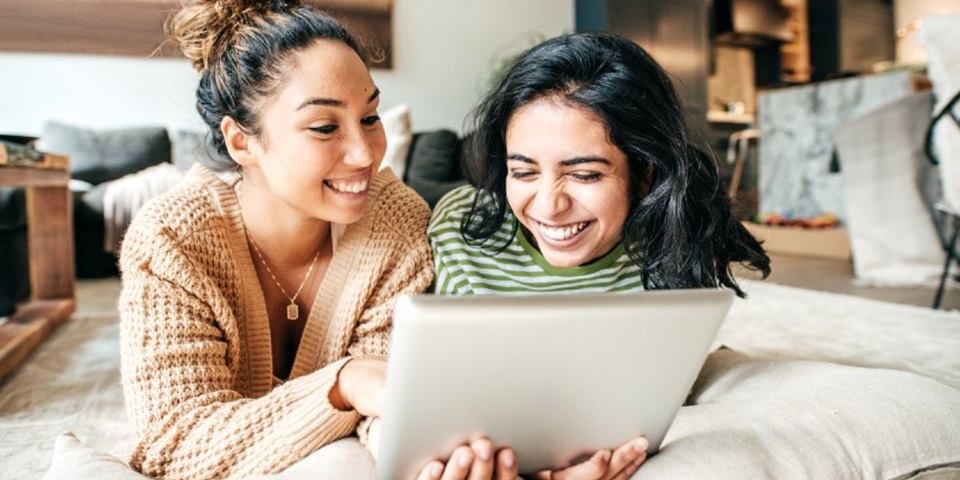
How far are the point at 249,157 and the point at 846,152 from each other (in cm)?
291

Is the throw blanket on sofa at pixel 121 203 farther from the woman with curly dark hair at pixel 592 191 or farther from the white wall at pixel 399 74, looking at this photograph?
the woman with curly dark hair at pixel 592 191

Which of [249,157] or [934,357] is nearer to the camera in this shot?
[249,157]

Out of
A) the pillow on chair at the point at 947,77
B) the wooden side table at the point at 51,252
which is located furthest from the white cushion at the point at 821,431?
the wooden side table at the point at 51,252

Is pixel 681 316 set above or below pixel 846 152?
below

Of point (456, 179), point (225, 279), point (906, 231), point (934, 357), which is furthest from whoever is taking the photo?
point (456, 179)

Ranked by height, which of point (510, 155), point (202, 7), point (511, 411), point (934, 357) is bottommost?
point (934, 357)

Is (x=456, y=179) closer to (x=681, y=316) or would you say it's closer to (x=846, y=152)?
(x=846, y=152)

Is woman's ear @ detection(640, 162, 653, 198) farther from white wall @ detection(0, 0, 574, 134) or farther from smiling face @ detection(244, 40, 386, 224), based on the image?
white wall @ detection(0, 0, 574, 134)

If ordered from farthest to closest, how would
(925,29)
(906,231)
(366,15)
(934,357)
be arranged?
1. (366,15)
2. (906,231)
3. (925,29)
4. (934,357)

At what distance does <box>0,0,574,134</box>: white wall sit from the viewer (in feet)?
13.0

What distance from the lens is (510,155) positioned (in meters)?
1.08

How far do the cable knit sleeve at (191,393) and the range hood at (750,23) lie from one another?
19.7 feet

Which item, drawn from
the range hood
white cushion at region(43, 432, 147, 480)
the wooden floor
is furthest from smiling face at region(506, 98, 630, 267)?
the range hood

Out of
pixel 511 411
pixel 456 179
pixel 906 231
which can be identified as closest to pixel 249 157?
pixel 511 411
